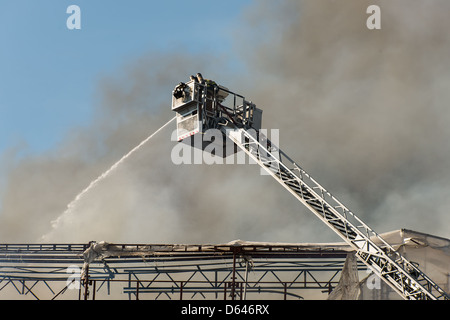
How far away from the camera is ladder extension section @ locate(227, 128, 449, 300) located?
2336 centimetres

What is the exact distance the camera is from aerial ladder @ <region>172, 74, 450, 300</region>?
2392 centimetres

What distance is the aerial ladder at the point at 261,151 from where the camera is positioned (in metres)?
23.9

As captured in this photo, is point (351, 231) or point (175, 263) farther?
point (175, 263)

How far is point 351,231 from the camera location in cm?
2492

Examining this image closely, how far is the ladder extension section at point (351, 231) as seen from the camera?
23359mm

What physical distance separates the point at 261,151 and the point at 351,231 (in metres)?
5.02

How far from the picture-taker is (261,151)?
27547 mm
